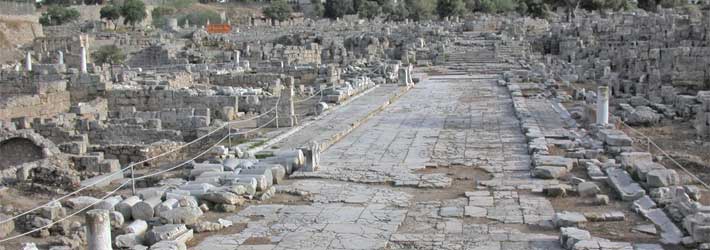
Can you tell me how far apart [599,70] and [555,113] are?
488 inches

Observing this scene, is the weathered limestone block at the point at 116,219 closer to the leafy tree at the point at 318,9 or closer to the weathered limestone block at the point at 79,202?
the weathered limestone block at the point at 79,202

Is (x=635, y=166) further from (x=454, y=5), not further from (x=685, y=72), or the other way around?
(x=454, y=5)

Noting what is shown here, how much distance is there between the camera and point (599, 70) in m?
28.6

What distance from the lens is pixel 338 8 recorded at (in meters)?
86.2

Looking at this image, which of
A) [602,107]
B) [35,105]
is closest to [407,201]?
[602,107]

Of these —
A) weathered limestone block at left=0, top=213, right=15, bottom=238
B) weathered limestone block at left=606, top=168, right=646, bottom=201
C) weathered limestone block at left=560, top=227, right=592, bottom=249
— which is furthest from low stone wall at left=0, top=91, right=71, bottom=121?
weathered limestone block at left=560, top=227, right=592, bottom=249

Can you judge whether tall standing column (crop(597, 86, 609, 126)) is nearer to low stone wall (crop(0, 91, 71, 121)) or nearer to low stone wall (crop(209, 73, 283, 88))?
low stone wall (crop(209, 73, 283, 88))

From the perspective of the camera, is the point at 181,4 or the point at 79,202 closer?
the point at 79,202

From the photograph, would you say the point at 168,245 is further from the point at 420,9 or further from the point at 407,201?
the point at 420,9

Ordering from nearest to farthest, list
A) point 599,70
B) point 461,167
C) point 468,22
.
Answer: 1. point 461,167
2. point 599,70
3. point 468,22

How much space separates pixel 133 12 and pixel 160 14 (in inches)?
486

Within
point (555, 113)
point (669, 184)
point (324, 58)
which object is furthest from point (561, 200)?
point (324, 58)

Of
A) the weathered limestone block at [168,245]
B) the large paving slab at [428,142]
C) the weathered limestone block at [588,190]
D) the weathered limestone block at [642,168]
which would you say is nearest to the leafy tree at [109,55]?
the large paving slab at [428,142]

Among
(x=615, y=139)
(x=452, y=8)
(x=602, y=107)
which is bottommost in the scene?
(x=615, y=139)
